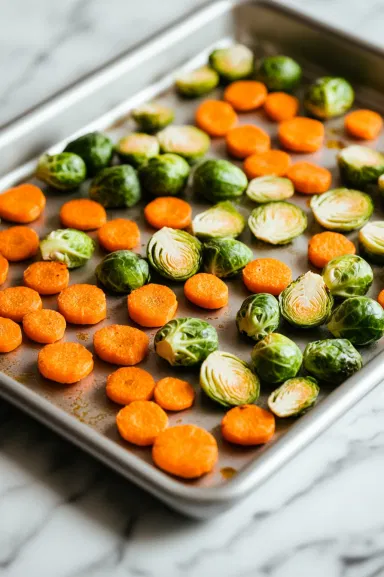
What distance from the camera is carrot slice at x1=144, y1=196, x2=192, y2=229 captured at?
3506mm

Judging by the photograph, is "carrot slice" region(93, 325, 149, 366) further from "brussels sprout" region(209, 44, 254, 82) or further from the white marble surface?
"brussels sprout" region(209, 44, 254, 82)

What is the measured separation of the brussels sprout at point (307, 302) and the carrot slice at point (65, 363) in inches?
26.0

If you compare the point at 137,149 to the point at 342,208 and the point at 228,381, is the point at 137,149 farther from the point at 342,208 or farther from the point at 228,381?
the point at 228,381

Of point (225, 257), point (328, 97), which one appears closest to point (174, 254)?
point (225, 257)

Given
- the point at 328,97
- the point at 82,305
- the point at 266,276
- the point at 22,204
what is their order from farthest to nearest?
1. the point at 328,97
2. the point at 22,204
3. the point at 266,276
4. the point at 82,305

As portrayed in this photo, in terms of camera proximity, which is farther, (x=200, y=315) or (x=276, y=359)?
(x=200, y=315)

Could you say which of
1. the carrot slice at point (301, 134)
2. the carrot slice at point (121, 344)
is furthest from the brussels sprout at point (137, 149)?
the carrot slice at point (121, 344)

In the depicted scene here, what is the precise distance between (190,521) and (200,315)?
785 millimetres

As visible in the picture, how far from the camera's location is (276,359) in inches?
113

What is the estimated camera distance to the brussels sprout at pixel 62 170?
11.8ft

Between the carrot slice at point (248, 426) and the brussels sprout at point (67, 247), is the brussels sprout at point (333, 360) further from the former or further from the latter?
the brussels sprout at point (67, 247)

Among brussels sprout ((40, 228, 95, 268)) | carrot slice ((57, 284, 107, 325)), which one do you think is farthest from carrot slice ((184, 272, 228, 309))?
brussels sprout ((40, 228, 95, 268))

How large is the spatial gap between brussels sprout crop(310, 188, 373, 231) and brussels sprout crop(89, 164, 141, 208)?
673mm

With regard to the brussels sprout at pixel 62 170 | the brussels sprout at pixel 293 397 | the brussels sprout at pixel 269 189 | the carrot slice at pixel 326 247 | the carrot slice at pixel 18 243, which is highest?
the brussels sprout at pixel 62 170
